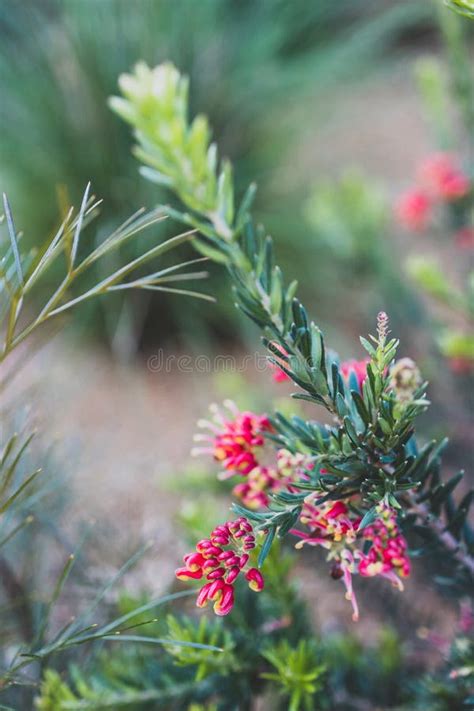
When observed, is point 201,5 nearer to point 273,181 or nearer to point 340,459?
point 273,181

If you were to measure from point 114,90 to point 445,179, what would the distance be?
107cm

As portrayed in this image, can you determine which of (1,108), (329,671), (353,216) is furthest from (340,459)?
(1,108)

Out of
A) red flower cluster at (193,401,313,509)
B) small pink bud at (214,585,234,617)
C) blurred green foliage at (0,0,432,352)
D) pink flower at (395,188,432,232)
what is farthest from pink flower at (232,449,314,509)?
blurred green foliage at (0,0,432,352)

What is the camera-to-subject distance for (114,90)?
1.94m

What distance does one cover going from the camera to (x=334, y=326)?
1.84m

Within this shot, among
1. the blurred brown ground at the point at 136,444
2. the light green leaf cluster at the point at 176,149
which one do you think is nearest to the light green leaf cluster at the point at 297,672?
the blurred brown ground at the point at 136,444

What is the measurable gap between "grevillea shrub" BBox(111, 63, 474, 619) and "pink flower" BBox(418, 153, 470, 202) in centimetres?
62

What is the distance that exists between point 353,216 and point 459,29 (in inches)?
13.3

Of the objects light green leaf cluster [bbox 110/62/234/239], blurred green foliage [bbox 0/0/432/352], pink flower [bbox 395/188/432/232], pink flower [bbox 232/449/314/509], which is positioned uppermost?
blurred green foliage [bbox 0/0/432/352]

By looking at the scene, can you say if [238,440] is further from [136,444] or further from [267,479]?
[136,444]

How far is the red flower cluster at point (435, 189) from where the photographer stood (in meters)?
1.19

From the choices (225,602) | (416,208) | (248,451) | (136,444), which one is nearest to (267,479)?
(248,451)

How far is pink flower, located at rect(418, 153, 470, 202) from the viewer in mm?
1183

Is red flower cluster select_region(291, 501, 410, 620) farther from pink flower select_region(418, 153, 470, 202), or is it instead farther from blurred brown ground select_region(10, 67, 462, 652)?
pink flower select_region(418, 153, 470, 202)
